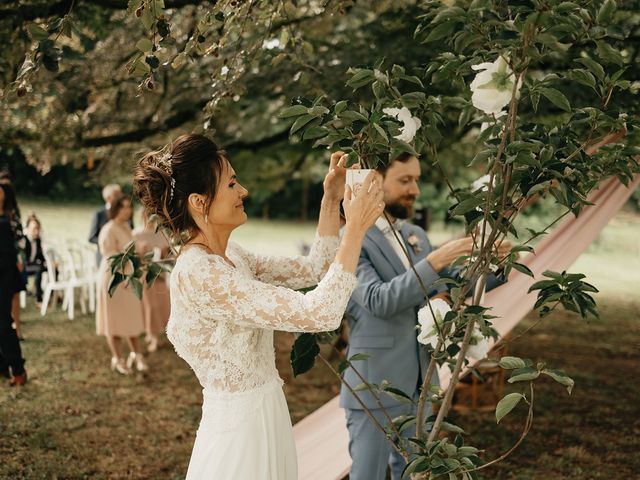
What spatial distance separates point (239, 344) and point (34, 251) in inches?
260

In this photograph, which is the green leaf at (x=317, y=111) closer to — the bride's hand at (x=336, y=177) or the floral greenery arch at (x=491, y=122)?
the floral greenery arch at (x=491, y=122)

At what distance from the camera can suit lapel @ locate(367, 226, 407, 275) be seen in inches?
105

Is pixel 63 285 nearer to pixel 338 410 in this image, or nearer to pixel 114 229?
pixel 114 229

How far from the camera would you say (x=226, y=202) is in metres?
1.80

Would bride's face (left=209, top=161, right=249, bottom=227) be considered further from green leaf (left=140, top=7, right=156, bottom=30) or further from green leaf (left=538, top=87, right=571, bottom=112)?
green leaf (left=538, top=87, right=571, bottom=112)

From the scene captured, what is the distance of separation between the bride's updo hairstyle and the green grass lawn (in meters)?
2.62

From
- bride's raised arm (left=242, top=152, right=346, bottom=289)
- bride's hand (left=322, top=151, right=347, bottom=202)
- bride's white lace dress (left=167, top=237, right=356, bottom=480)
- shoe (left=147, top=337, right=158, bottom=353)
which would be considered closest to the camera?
bride's white lace dress (left=167, top=237, right=356, bottom=480)

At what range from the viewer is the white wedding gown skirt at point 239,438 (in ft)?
6.12

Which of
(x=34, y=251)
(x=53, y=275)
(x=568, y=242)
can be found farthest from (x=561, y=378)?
(x=53, y=275)

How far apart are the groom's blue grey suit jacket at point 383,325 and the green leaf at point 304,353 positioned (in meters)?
0.67

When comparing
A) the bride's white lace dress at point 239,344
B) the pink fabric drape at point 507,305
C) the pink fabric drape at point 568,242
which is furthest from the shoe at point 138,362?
the bride's white lace dress at point 239,344

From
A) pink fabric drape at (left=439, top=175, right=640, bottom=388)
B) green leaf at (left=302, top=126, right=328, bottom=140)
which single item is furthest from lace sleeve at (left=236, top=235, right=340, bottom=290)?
pink fabric drape at (left=439, top=175, right=640, bottom=388)

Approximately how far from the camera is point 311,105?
1544mm

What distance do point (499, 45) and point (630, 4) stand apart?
3.64 metres
